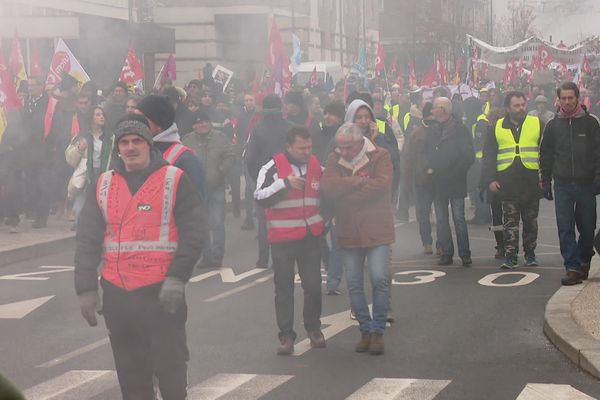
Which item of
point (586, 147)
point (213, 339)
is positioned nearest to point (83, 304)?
point (213, 339)

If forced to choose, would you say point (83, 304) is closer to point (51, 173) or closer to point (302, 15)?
point (51, 173)

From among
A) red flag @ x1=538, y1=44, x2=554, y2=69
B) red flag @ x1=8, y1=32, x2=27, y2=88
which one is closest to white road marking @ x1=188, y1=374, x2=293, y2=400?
red flag @ x1=8, y1=32, x2=27, y2=88

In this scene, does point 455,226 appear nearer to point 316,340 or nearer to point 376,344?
point 316,340

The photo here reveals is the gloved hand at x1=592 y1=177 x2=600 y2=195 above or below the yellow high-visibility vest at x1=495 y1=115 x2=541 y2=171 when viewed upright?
below

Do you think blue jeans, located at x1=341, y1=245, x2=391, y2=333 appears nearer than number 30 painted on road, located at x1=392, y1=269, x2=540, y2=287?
Yes

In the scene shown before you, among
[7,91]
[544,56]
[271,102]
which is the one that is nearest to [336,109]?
[271,102]

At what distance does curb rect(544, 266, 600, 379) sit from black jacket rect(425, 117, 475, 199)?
2.74 m

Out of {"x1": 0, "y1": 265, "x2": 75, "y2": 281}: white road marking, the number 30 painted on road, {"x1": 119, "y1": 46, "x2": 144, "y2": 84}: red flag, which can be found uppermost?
{"x1": 119, "y1": 46, "x2": 144, "y2": 84}: red flag

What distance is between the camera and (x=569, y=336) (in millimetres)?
8219

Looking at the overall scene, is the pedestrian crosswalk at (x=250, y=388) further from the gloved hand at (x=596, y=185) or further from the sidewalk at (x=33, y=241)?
the sidewalk at (x=33, y=241)

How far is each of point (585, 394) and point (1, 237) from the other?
30.6ft

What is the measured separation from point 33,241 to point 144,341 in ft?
29.6

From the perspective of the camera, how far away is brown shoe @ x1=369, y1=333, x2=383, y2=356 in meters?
8.28

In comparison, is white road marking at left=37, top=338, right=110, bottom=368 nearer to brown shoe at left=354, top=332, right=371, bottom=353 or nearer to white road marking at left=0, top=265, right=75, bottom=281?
brown shoe at left=354, top=332, right=371, bottom=353
